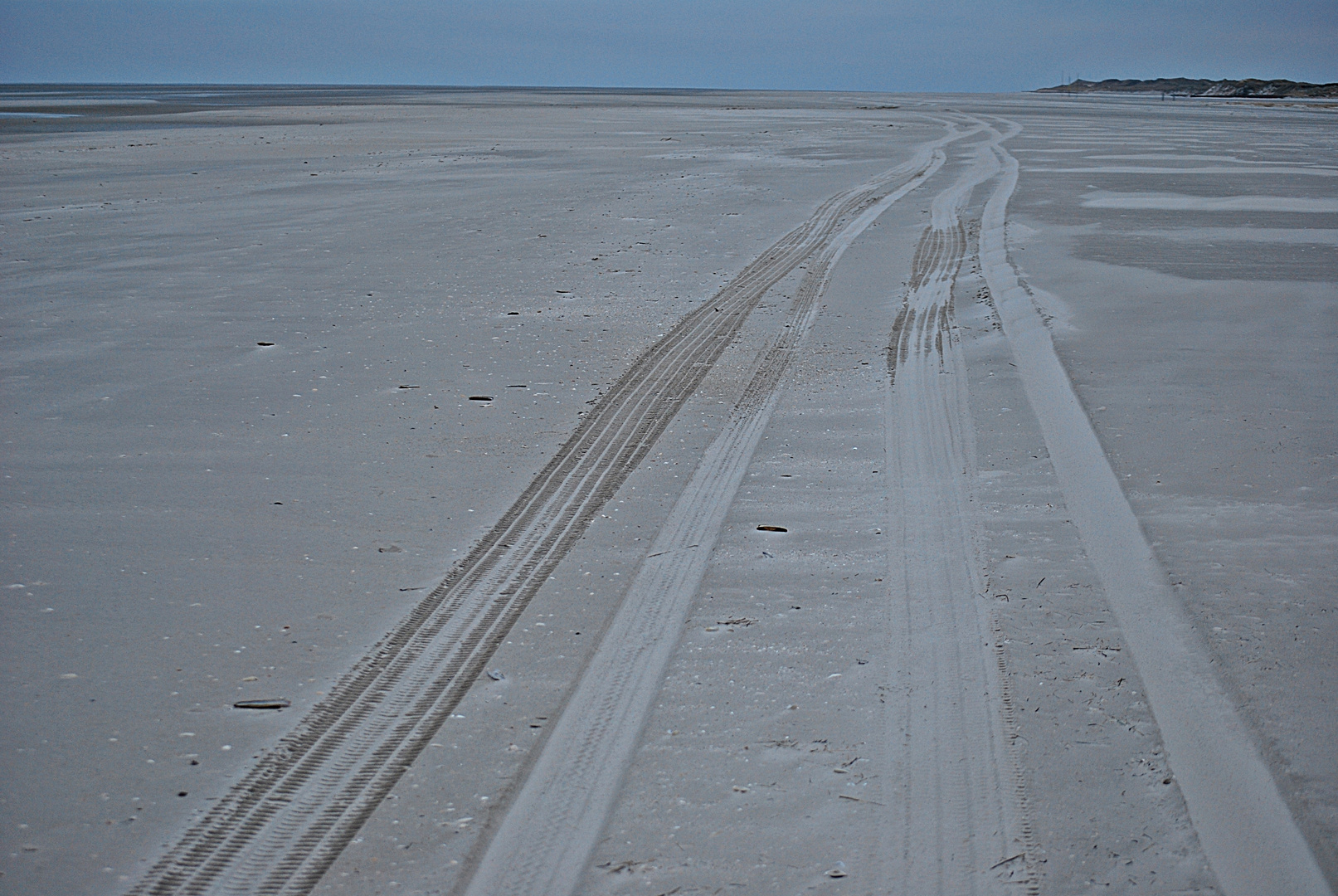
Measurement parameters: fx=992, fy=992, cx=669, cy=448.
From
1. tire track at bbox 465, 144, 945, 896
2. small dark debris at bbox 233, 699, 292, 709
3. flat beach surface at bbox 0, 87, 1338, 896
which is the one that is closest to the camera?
tire track at bbox 465, 144, 945, 896

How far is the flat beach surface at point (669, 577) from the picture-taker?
2.32 meters

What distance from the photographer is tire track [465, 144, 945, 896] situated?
221 centimetres

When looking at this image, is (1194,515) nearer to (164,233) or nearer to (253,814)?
(253,814)

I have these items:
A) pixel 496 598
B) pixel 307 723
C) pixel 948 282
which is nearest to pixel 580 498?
pixel 496 598

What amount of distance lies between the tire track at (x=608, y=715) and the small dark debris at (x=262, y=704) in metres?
0.78

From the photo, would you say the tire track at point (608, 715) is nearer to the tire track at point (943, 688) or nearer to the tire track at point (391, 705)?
the tire track at point (391, 705)

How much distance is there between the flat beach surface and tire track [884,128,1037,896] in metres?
0.01

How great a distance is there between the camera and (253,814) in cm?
236

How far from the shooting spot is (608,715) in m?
2.72

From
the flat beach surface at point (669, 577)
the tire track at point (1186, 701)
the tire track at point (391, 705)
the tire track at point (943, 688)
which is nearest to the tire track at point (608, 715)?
the flat beach surface at point (669, 577)

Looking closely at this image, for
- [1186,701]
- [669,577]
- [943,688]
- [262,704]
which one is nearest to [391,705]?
[262,704]

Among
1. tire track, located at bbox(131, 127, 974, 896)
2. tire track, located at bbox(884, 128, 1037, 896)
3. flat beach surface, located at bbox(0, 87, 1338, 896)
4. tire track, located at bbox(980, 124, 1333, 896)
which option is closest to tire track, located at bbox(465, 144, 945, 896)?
flat beach surface, located at bbox(0, 87, 1338, 896)

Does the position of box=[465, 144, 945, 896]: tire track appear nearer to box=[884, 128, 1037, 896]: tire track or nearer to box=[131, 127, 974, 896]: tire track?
box=[131, 127, 974, 896]: tire track

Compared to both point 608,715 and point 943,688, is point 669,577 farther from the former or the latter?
point 943,688
